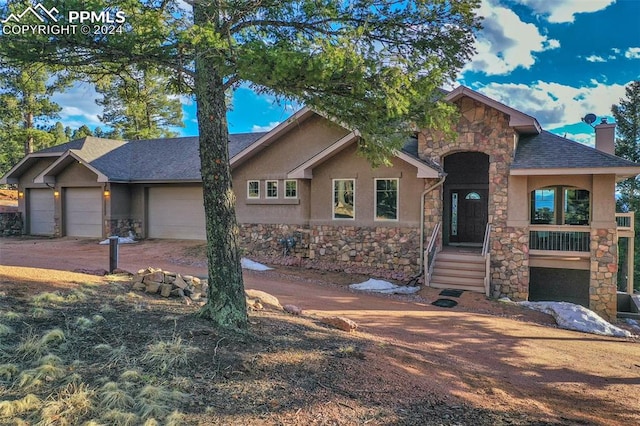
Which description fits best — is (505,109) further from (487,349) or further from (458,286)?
(487,349)

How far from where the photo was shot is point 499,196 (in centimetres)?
1253

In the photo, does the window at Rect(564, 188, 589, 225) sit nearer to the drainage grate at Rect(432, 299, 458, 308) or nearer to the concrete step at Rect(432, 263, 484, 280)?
the concrete step at Rect(432, 263, 484, 280)

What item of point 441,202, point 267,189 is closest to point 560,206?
point 441,202

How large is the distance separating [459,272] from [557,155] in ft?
14.8

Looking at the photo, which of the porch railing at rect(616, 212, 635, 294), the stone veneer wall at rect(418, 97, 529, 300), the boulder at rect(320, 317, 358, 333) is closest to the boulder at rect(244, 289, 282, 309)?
the boulder at rect(320, 317, 358, 333)

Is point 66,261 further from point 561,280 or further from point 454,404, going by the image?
point 561,280

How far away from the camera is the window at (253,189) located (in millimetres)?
16109

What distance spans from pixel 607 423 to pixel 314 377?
301cm

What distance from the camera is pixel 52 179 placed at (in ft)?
67.3

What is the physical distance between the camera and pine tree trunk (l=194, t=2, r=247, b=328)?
5.20 m

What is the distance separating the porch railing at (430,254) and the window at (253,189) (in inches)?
276

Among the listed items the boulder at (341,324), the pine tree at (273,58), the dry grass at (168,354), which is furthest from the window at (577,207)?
the dry grass at (168,354)

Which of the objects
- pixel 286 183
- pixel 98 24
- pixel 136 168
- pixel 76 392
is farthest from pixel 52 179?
pixel 76 392

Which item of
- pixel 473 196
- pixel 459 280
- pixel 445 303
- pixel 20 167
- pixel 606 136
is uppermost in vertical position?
pixel 606 136
